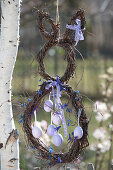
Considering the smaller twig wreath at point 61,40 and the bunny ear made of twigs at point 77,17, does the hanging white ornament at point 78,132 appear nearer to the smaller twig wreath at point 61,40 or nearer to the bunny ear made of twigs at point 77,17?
the smaller twig wreath at point 61,40

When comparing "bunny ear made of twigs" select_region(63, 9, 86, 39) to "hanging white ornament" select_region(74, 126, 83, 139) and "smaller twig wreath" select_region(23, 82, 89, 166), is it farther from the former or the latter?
"hanging white ornament" select_region(74, 126, 83, 139)

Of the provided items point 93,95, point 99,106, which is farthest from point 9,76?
point 93,95

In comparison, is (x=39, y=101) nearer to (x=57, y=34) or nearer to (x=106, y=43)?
(x=57, y=34)

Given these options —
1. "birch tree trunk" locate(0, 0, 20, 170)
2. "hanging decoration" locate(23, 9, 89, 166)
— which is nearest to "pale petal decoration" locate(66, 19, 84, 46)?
"hanging decoration" locate(23, 9, 89, 166)

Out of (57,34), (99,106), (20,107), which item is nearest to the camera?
(57,34)

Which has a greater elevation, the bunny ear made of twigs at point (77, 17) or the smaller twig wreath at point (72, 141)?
the bunny ear made of twigs at point (77, 17)

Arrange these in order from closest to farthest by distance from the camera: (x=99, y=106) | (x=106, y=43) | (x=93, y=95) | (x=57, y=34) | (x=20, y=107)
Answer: (x=57, y=34)
(x=20, y=107)
(x=99, y=106)
(x=93, y=95)
(x=106, y=43)

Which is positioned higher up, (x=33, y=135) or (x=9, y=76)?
(x=9, y=76)

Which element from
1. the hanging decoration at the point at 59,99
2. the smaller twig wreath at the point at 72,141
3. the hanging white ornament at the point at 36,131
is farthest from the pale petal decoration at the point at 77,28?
the hanging white ornament at the point at 36,131
